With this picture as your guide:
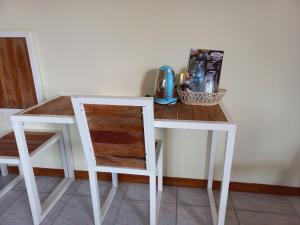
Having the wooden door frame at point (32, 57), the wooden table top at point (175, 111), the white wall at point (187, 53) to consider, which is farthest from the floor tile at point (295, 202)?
the wooden door frame at point (32, 57)

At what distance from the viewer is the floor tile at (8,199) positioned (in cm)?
165

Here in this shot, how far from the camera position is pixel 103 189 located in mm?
1858

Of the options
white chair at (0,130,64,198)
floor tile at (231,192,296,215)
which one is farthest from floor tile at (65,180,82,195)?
floor tile at (231,192,296,215)

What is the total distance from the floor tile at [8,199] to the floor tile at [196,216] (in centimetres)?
125

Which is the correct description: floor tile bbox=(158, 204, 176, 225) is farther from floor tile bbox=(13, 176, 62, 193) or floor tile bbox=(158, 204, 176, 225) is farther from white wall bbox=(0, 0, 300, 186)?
floor tile bbox=(13, 176, 62, 193)

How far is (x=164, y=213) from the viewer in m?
1.60

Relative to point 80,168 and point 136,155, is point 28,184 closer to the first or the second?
point 80,168

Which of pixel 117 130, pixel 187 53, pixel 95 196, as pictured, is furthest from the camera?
pixel 187 53

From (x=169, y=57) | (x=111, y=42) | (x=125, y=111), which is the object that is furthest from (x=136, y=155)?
(x=111, y=42)

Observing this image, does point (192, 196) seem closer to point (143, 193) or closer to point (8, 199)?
point (143, 193)

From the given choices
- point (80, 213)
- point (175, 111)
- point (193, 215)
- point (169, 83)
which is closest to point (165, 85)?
point (169, 83)

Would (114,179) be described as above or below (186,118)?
below

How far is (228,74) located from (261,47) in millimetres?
259

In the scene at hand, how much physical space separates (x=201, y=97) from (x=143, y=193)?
3.01 feet
